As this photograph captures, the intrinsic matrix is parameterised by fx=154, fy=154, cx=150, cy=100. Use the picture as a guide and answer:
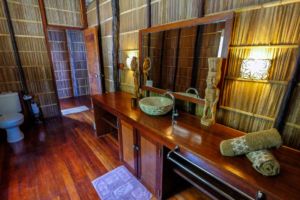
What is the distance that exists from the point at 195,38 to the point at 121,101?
1378 mm

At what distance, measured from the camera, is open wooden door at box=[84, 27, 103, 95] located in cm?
336

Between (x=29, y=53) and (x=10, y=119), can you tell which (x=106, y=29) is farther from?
(x=10, y=119)

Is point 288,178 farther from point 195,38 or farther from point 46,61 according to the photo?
point 46,61

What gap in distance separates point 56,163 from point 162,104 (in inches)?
69.2

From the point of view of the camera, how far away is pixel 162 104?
2.07 m

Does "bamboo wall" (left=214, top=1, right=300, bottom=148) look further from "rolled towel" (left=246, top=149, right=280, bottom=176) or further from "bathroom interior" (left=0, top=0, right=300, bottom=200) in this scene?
"rolled towel" (left=246, top=149, right=280, bottom=176)

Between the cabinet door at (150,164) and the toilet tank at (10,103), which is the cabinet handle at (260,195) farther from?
the toilet tank at (10,103)

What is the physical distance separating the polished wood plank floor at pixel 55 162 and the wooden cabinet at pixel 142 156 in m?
0.41

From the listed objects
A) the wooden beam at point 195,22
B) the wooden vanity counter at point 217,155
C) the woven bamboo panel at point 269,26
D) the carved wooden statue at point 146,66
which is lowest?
the wooden vanity counter at point 217,155

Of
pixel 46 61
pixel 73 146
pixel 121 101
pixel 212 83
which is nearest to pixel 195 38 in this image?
pixel 212 83

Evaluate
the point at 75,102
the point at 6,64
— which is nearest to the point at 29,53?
the point at 6,64

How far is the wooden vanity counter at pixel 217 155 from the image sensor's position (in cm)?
87

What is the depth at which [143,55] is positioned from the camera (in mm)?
2383

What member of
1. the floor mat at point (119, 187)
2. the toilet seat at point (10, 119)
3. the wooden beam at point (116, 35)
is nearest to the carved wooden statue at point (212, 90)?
the floor mat at point (119, 187)
